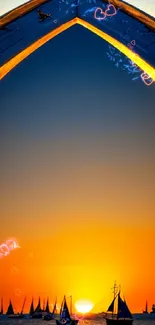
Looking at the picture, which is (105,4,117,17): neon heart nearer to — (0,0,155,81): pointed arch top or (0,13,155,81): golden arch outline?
(0,0,155,81): pointed arch top

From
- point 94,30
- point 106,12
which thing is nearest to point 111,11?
point 106,12

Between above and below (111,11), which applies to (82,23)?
above

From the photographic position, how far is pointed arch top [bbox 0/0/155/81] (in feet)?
8.20

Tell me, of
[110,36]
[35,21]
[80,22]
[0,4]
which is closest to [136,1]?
[110,36]

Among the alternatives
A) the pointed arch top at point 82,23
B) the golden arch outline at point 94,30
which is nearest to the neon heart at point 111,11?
the pointed arch top at point 82,23

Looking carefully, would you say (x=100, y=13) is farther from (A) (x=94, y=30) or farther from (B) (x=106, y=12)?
(A) (x=94, y=30)

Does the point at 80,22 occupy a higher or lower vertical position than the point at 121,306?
lower

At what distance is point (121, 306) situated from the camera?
130 feet

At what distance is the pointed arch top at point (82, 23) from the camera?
2498mm

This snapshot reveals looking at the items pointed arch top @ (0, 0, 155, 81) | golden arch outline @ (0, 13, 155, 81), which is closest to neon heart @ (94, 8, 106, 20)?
pointed arch top @ (0, 0, 155, 81)

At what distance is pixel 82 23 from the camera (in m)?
2.78

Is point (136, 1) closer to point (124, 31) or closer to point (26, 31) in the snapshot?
point (124, 31)

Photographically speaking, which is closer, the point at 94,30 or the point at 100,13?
the point at 100,13

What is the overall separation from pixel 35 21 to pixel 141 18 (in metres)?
0.71
